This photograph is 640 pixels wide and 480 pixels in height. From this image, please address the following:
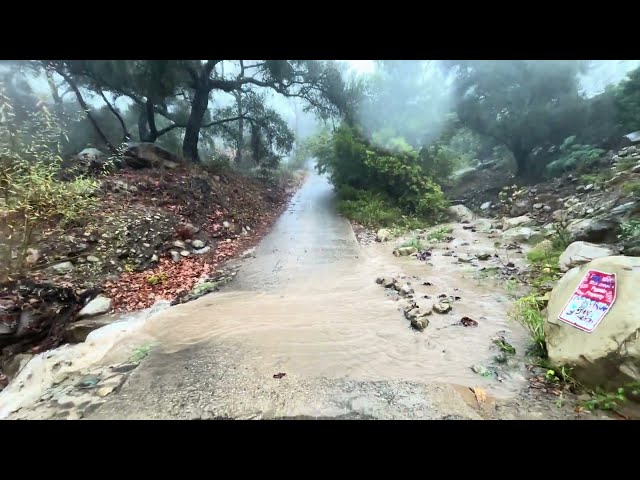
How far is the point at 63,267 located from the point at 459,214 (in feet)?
33.0

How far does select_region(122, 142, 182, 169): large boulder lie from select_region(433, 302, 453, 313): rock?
8.45 metres

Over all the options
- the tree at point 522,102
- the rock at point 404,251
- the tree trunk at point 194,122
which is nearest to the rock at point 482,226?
the rock at point 404,251

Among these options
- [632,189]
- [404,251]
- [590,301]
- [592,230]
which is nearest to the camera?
[590,301]

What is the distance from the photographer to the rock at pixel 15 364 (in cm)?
332

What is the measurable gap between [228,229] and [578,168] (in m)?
10.3

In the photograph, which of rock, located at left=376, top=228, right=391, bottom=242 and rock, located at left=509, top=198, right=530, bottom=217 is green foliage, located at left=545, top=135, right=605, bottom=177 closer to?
rock, located at left=509, top=198, right=530, bottom=217

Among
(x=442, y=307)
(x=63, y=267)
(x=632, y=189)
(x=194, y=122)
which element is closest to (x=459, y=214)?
(x=632, y=189)

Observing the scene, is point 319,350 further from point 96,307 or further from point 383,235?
point 383,235

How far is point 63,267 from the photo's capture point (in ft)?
14.9

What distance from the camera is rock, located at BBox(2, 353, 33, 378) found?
3320 millimetres

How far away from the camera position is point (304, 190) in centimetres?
1733

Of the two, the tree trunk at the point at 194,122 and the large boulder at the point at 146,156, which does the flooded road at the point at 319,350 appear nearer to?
the large boulder at the point at 146,156

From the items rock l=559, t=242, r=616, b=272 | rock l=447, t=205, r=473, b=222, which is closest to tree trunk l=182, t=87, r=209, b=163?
rock l=447, t=205, r=473, b=222
